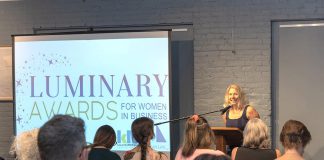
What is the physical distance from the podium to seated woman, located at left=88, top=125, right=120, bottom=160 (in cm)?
95

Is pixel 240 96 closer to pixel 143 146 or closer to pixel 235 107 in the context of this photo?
pixel 235 107

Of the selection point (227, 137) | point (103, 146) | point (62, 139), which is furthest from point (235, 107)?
point (62, 139)

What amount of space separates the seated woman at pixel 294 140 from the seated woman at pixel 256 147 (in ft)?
0.50

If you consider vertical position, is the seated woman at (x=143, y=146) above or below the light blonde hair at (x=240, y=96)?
below

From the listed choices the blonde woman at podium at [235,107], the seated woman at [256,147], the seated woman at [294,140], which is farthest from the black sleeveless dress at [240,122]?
the seated woman at [294,140]

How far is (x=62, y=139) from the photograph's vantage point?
1.73m

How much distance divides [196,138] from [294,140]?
0.64 m

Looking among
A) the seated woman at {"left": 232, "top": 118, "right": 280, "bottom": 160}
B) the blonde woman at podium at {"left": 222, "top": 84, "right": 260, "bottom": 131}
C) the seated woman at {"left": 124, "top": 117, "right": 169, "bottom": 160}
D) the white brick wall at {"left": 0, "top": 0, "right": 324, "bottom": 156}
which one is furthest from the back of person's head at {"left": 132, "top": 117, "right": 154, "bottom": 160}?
the white brick wall at {"left": 0, "top": 0, "right": 324, "bottom": 156}

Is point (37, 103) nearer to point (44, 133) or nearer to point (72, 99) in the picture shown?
point (72, 99)

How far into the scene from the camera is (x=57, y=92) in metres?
5.34

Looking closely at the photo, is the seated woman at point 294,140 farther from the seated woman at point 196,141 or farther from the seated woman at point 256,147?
the seated woman at point 196,141

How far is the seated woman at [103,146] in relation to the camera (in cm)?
306

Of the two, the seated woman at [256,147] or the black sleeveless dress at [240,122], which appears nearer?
the seated woman at [256,147]

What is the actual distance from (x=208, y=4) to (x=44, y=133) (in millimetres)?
3766
